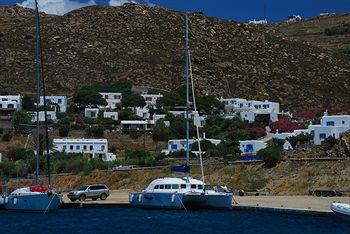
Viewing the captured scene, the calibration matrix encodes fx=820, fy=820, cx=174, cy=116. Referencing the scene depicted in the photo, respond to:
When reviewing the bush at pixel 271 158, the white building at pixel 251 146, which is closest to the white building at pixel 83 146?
the white building at pixel 251 146

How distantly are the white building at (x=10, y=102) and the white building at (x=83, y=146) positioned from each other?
2091 centimetres

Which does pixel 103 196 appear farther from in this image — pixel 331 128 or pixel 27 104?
pixel 27 104

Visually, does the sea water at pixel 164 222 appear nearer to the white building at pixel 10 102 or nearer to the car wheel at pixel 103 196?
the car wheel at pixel 103 196

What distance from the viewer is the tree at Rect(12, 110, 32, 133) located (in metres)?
101

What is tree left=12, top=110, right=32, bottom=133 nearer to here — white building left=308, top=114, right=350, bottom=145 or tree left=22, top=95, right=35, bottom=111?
tree left=22, top=95, right=35, bottom=111

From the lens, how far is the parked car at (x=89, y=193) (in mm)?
60500

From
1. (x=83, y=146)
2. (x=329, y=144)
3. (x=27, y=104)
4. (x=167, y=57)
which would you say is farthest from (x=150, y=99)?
(x=329, y=144)

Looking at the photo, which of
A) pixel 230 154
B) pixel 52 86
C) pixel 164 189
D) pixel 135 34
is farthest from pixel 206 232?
pixel 135 34

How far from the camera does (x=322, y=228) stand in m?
42.0

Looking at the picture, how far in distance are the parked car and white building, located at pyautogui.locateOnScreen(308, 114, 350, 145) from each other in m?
26.6

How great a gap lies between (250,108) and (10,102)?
3418 cm

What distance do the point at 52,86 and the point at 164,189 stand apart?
81.8 metres

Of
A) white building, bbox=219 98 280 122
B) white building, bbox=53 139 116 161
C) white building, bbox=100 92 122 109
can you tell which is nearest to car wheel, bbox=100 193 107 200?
white building, bbox=53 139 116 161

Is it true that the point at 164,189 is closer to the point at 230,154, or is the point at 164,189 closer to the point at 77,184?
the point at 77,184
